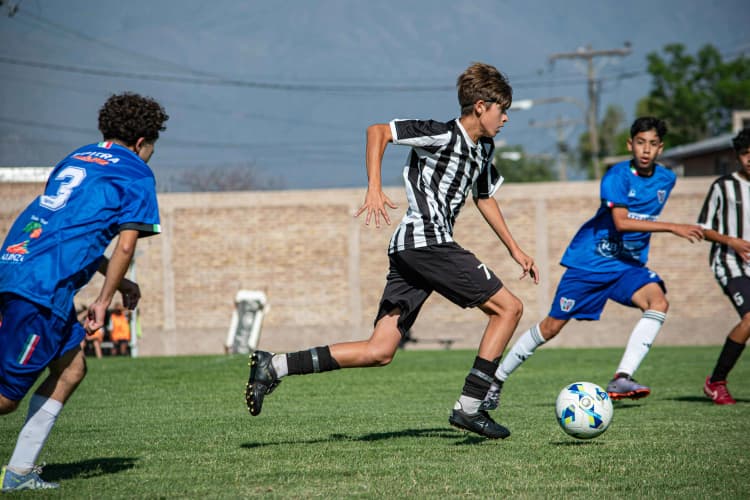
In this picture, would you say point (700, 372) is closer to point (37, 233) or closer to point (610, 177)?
point (610, 177)

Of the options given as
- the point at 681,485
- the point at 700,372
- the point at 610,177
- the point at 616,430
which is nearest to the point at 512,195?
the point at 700,372

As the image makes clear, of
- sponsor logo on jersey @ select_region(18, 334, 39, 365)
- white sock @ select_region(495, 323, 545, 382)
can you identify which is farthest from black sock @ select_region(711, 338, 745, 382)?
sponsor logo on jersey @ select_region(18, 334, 39, 365)

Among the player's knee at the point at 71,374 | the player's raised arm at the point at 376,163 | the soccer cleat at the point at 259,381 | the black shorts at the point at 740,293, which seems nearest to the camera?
the player's knee at the point at 71,374

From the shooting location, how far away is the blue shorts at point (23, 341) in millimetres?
4508

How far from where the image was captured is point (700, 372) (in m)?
13.7

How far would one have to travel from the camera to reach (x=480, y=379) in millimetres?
6008

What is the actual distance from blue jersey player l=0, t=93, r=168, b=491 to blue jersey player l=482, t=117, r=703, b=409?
442cm

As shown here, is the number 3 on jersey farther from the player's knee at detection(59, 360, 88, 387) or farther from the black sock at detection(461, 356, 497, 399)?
the black sock at detection(461, 356, 497, 399)

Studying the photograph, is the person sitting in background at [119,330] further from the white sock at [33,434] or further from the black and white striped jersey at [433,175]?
the white sock at [33,434]

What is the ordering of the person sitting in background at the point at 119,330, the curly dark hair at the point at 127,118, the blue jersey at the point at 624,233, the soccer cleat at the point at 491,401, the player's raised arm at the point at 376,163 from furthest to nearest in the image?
1. the person sitting in background at the point at 119,330
2. the blue jersey at the point at 624,233
3. the soccer cleat at the point at 491,401
4. the player's raised arm at the point at 376,163
5. the curly dark hair at the point at 127,118

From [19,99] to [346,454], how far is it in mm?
64544

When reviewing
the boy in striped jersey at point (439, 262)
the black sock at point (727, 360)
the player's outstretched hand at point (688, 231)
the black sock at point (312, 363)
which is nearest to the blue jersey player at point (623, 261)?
the player's outstretched hand at point (688, 231)

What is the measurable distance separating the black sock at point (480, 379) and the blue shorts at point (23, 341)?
8.35ft

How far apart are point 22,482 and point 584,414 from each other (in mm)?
3341
